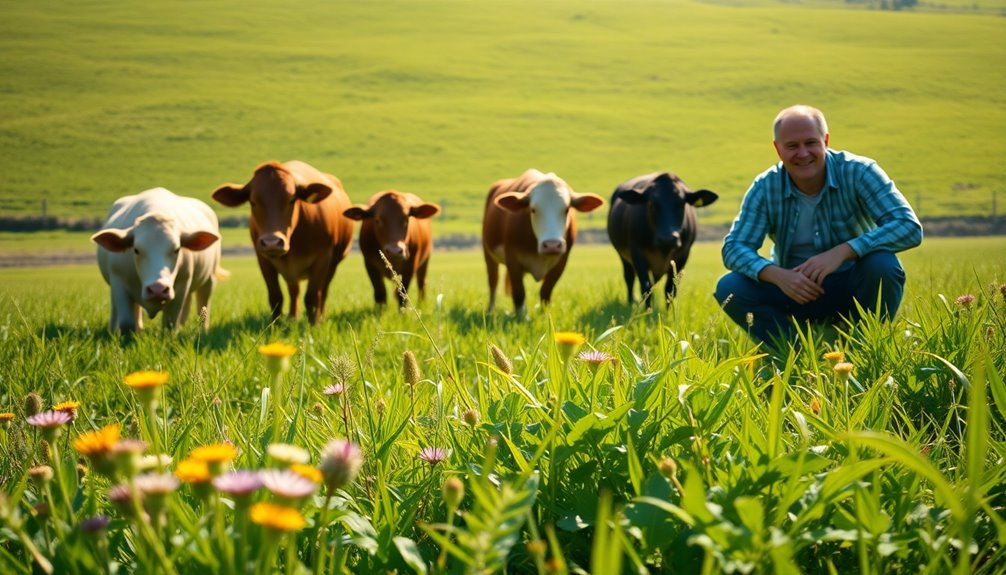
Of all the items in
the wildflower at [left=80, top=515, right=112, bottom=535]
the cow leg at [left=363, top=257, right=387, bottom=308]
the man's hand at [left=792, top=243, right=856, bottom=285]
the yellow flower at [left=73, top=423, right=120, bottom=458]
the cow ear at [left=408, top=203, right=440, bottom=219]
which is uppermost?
the yellow flower at [left=73, top=423, right=120, bottom=458]

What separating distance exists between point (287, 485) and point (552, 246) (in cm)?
641

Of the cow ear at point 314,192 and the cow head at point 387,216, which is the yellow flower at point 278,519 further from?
the cow head at point 387,216

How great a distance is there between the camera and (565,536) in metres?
2.07

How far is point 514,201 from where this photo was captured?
789 centimetres

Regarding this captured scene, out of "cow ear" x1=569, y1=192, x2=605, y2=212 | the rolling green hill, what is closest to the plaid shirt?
"cow ear" x1=569, y1=192, x2=605, y2=212

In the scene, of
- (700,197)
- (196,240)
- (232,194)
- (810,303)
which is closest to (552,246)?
(700,197)

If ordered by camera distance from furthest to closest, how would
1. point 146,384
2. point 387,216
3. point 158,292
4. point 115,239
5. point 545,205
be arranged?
1. point 387,216
2. point 545,205
3. point 115,239
4. point 158,292
5. point 146,384

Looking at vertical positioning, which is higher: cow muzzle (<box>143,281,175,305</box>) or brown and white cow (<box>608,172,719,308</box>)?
brown and white cow (<box>608,172,719,308</box>)

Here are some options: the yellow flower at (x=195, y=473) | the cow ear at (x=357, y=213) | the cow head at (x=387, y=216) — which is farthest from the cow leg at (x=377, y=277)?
the yellow flower at (x=195, y=473)

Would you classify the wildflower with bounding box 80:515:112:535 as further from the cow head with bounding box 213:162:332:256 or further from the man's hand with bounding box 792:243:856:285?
the cow head with bounding box 213:162:332:256

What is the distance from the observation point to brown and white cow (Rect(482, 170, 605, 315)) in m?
7.79

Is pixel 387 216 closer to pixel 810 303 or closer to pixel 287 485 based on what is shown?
pixel 810 303

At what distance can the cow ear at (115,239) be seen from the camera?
6.17 meters

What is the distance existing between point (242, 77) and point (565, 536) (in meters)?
65.1
